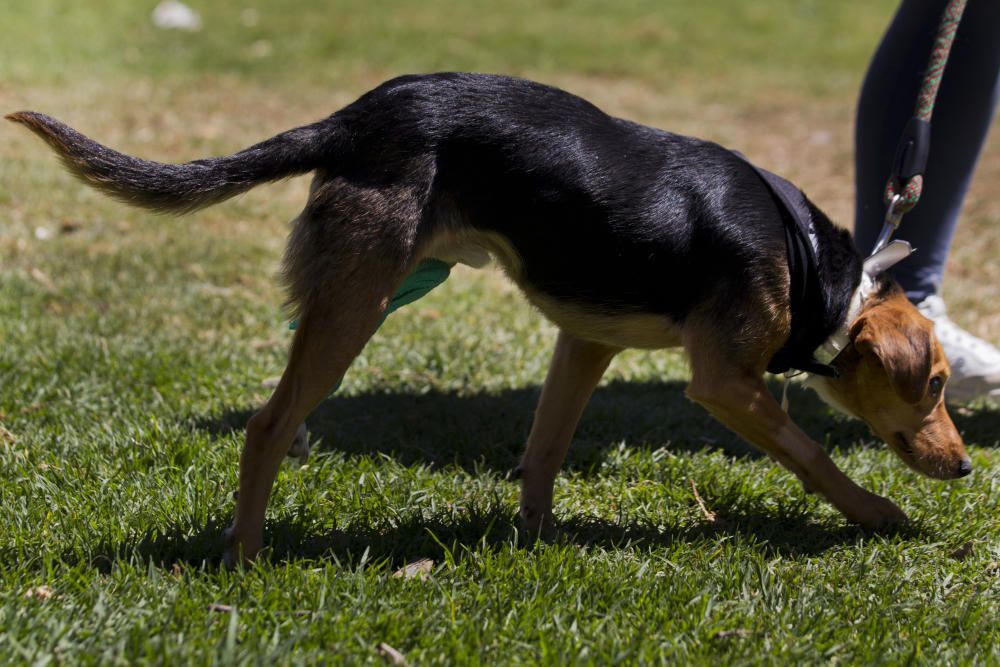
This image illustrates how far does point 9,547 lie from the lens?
2994mm

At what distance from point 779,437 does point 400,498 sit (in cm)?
126

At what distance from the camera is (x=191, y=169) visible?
3061 millimetres

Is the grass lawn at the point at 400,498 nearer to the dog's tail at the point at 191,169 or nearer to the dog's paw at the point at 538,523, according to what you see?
the dog's paw at the point at 538,523

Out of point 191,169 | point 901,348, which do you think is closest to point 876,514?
point 901,348

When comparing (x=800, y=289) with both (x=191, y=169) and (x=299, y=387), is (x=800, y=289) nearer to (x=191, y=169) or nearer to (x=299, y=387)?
(x=299, y=387)

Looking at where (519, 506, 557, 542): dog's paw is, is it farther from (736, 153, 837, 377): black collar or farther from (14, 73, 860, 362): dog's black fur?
(736, 153, 837, 377): black collar

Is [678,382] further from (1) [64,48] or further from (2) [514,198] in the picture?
(1) [64,48]

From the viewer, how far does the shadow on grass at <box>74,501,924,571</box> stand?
3.07 meters

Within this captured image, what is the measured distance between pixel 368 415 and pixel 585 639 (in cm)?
197

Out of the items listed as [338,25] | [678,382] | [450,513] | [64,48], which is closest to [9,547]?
[450,513]

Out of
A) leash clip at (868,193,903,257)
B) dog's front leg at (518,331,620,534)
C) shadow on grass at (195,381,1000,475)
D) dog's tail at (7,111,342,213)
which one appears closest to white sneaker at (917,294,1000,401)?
shadow on grass at (195,381,1000,475)

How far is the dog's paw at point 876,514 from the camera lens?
11.4 feet

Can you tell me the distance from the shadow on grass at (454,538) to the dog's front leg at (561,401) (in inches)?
7.9

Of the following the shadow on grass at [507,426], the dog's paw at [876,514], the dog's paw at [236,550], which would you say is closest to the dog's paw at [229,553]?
the dog's paw at [236,550]
